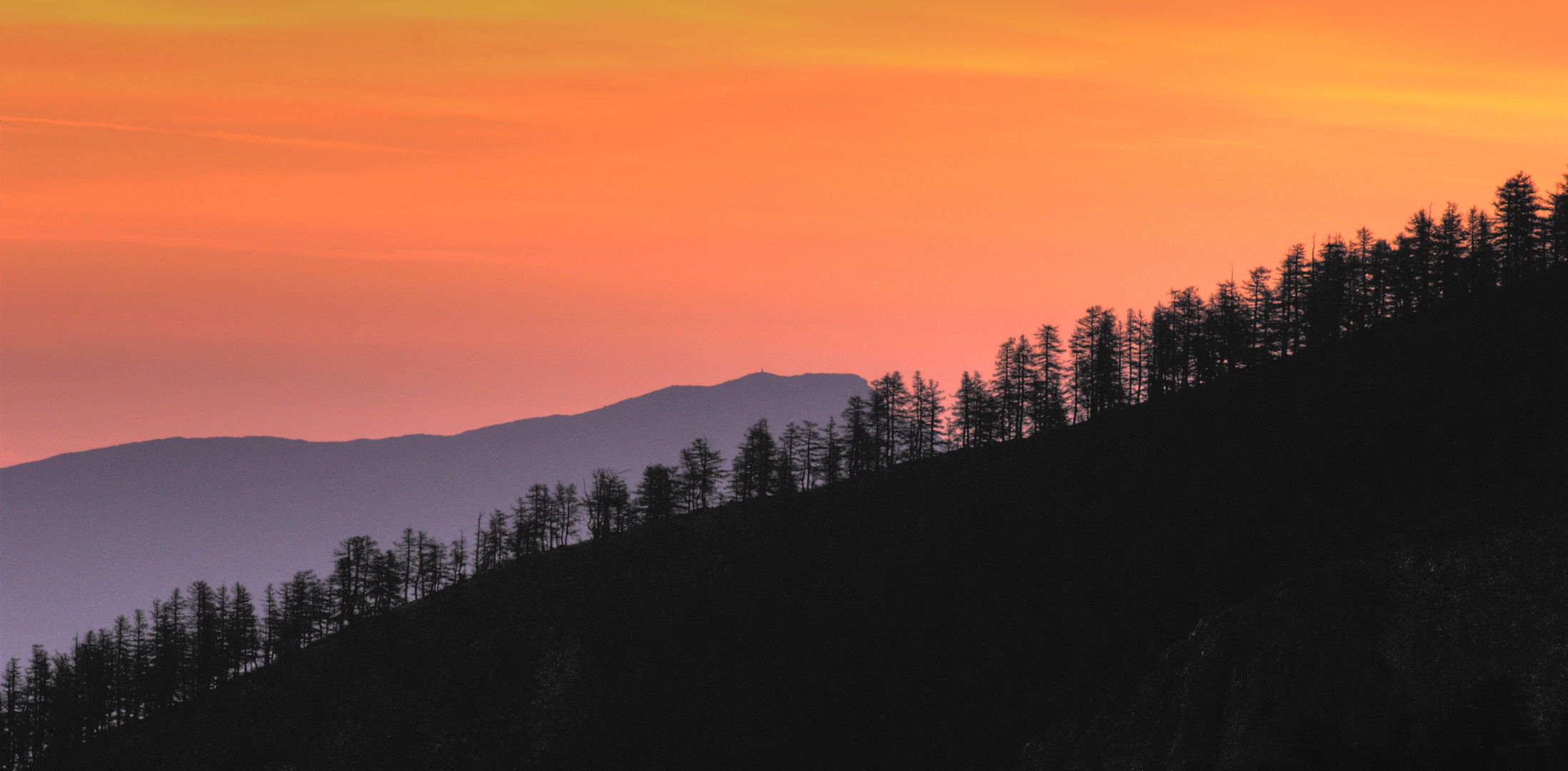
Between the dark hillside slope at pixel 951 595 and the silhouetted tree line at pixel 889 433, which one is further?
the silhouetted tree line at pixel 889 433

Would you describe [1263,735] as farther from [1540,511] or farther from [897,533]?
[897,533]

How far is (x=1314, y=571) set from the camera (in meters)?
57.0

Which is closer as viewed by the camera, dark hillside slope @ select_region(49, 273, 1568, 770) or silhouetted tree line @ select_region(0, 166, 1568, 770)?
dark hillside slope @ select_region(49, 273, 1568, 770)

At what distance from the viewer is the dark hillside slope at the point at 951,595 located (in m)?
69.1

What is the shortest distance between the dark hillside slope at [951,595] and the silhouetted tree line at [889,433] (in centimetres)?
694

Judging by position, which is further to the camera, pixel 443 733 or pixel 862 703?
pixel 443 733

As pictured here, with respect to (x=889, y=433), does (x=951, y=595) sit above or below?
below

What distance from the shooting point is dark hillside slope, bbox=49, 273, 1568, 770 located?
69125 mm

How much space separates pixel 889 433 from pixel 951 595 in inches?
1670

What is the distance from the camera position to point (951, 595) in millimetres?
85938

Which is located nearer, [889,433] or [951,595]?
[951,595]

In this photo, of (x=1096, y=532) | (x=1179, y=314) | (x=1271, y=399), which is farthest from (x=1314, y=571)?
(x=1179, y=314)

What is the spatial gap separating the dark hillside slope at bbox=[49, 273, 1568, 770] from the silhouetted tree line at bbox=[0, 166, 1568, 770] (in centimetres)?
A: 694

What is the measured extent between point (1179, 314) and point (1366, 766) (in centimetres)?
8091
